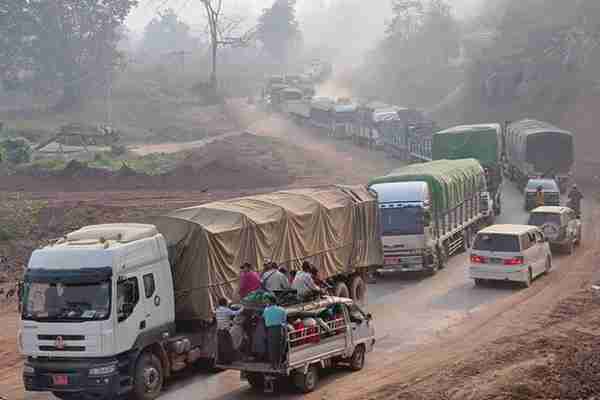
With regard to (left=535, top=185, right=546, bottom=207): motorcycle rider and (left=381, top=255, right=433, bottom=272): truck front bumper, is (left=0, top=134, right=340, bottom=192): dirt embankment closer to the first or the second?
(left=535, top=185, right=546, bottom=207): motorcycle rider

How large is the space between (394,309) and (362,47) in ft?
484

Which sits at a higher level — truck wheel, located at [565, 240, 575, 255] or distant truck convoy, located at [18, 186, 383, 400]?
distant truck convoy, located at [18, 186, 383, 400]

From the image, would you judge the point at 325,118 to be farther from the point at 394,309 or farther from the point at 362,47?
the point at 362,47

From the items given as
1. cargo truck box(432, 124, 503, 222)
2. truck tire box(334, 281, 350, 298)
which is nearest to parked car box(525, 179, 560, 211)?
cargo truck box(432, 124, 503, 222)

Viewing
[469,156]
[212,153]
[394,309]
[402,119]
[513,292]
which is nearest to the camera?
[394,309]

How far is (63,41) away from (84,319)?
78922mm

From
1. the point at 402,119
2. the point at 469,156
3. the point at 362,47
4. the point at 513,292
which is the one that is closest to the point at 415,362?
the point at 513,292

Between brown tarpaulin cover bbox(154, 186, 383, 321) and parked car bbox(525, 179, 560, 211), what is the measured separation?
717 inches

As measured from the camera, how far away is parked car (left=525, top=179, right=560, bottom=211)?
1583 inches

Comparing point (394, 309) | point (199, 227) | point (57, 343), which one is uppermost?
point (199, 227)

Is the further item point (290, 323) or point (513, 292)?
point (513, 292)

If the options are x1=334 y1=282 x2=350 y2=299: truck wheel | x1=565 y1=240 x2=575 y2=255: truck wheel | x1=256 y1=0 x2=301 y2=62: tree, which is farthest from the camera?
x1=256 y1=0 x2=301 y2=62: tree

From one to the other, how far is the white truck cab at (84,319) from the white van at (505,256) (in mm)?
13038

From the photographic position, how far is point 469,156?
1713 inches
